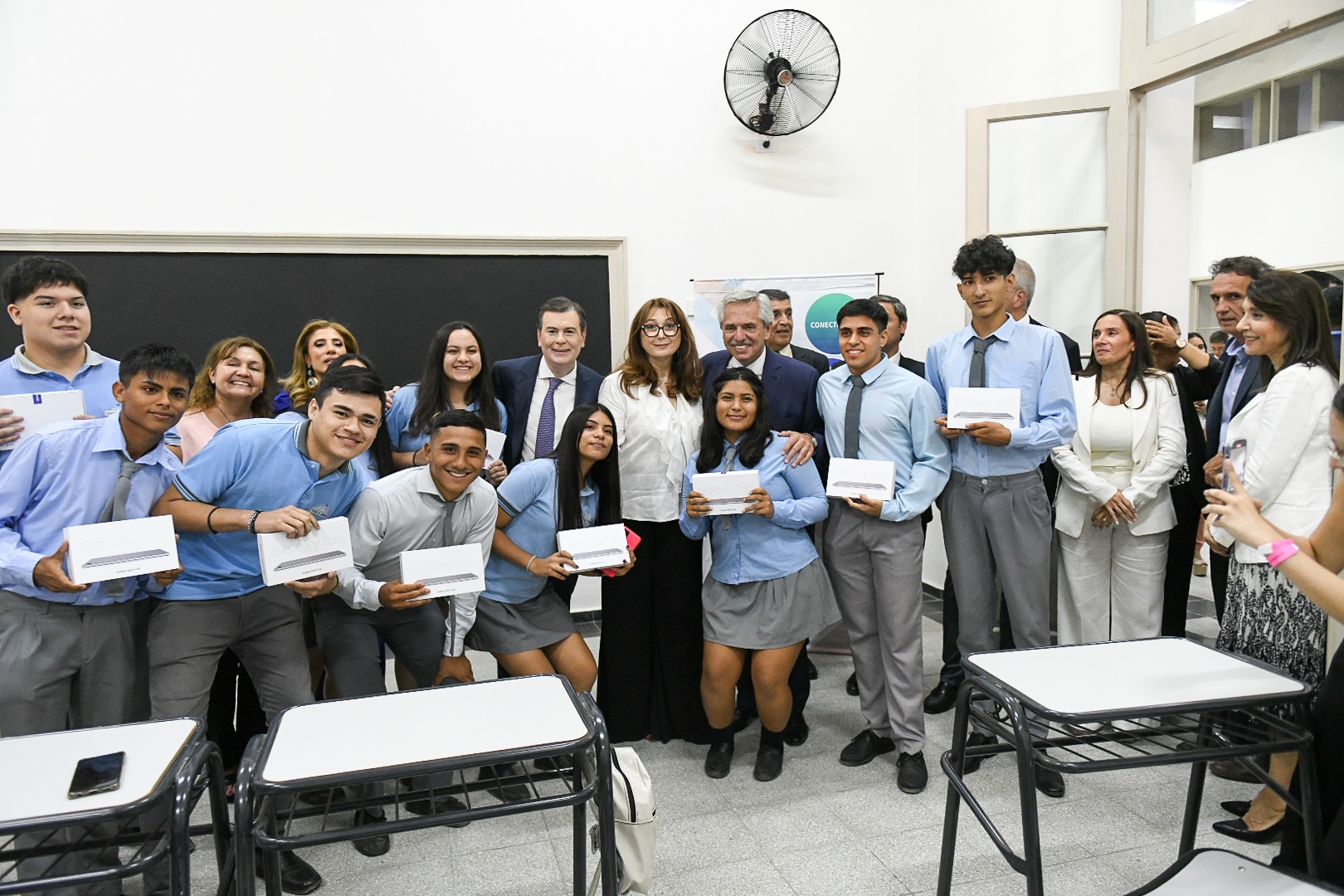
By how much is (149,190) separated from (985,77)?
4.67 meters

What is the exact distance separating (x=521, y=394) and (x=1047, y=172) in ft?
10.2

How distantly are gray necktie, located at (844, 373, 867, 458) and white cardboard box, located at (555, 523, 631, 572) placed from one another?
2.90 feet

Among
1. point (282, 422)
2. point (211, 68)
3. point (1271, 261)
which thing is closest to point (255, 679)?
point (282, 422)

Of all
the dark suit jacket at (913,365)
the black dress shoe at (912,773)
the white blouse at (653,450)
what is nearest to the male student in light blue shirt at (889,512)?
the black dress shoe at (912,773)

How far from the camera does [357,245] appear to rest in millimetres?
4742

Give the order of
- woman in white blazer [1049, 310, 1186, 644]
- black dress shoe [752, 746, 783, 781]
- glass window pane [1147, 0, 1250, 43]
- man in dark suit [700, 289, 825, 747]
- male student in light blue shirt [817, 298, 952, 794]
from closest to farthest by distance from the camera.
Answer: male student in light blue shirt [817, 298, 952, 794] < black dress shoe [752, 746, 783, 781] < woman in white blazer [1049, 310, 1186, 644] < man in dark suit [700, 289, 825, 747] < glass window pane [1147, 0, 1250, 43]

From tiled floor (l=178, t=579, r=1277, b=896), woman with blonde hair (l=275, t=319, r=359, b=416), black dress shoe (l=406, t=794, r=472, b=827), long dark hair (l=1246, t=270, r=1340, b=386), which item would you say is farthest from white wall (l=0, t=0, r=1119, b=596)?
black dress shoe (l=406, t=794, r=472, b=827)

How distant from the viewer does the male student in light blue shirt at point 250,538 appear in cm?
231

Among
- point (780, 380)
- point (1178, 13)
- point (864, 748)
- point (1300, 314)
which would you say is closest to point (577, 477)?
point (780, 380)

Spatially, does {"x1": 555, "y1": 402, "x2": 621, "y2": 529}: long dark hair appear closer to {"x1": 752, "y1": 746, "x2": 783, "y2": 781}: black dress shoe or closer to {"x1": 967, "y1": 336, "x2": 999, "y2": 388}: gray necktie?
{"x1": 752, "y1": 746, "x2": 783, "y2": 781}: black dress shoe

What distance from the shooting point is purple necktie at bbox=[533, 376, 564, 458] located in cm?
334

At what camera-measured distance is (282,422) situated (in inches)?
96.4

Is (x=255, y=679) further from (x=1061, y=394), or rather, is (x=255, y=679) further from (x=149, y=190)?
(x=149, y=190)

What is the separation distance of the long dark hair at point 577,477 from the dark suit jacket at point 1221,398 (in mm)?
2175
